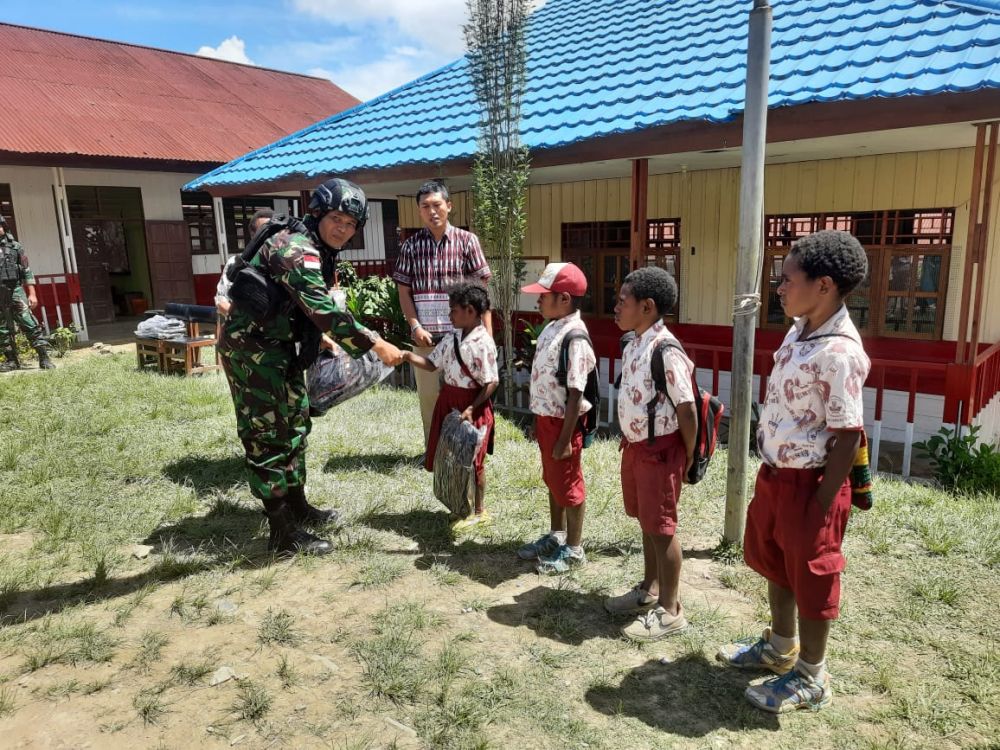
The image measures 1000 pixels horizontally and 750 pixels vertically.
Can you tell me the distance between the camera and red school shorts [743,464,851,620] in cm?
215

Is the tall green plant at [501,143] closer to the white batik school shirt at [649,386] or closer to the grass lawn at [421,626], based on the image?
the grass lawn at [421,626]

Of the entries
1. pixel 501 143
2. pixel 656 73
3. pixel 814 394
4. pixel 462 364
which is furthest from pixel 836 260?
pixel 656 73

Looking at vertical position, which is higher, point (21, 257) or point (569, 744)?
point (21, 257)

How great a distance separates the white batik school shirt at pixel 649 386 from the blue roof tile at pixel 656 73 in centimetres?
332

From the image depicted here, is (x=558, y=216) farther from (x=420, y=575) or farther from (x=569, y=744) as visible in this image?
(x=569, y=744)

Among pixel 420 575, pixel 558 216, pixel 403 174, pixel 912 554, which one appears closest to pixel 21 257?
pixel 403 174

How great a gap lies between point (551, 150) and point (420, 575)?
4.52 meters

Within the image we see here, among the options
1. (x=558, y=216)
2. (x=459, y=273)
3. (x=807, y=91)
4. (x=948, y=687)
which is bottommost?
(x=948, y=687)

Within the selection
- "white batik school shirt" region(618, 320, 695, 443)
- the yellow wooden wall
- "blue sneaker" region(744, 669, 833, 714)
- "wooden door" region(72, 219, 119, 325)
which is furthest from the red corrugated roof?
"blue sneaker" region(744, 669, 833, 714)

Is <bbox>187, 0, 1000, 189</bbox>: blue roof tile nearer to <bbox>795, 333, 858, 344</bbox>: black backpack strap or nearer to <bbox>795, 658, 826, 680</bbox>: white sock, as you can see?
<bbox>795, 333, 858, 344</bbox>: black backpack strap

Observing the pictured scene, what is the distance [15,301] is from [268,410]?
7.66 meters

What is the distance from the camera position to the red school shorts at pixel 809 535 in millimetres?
2146

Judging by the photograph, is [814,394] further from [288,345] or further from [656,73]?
[656,73]

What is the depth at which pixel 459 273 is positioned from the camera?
4.52m
